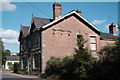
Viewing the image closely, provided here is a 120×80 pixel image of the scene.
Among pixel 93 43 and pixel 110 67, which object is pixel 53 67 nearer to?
pixel 93 43

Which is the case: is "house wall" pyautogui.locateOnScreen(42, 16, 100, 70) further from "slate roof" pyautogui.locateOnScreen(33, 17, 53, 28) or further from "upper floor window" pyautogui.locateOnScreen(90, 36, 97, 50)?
"slate roof" pyautogui.locateOnScreen(33, 17, 53, 28)

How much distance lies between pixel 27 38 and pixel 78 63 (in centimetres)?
1822

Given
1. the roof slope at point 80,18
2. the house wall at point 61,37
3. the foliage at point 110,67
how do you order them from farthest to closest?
the roof slope at point 80,18 → the house wall at point 61,37 → the foliage at point 110,67

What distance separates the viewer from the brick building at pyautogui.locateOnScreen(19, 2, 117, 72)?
27.0m

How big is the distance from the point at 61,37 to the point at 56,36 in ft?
2.67

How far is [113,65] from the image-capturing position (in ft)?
43.1

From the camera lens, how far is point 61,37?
92.3 feet

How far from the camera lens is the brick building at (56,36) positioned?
2698cm

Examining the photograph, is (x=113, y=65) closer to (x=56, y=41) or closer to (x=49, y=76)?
(x=49, y=76)

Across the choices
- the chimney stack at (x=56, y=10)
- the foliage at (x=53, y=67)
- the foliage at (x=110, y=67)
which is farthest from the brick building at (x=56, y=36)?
the foliage at (x=110, y=67)

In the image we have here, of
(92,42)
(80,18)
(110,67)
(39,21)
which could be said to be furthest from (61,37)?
(110,67)

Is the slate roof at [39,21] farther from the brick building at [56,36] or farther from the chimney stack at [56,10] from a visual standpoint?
the chimney stack at [56,10]

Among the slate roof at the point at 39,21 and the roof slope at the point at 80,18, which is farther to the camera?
the slate roof at the point at 39,21

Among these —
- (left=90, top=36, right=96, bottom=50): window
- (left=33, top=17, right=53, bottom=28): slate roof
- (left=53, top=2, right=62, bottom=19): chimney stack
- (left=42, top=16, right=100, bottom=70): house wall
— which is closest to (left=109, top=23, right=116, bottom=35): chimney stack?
(left=90, top=36, right=96, bottom=50): window
